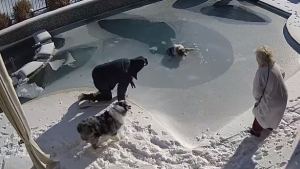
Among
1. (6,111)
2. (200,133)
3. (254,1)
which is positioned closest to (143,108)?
(200,133)

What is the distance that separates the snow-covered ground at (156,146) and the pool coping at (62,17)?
102 inches

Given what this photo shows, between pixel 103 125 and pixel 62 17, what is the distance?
13.8 ft

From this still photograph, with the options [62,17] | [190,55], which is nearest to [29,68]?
[62,17]

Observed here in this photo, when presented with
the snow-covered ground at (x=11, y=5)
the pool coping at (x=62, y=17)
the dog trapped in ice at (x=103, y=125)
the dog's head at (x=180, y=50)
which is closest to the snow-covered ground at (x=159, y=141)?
the dog trapped in ice at (x=103, y=125)

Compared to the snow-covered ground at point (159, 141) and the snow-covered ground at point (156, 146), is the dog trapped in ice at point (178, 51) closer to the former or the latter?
the snow-covered ground at point (159, 141)

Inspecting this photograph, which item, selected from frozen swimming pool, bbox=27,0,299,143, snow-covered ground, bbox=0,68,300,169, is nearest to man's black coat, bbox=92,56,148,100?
snow-covered ground, bbox=0,68,300,169

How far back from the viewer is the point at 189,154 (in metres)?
5.00

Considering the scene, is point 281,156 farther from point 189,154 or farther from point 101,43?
point 101,43

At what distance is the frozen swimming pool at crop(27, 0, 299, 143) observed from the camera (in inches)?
Result: 241

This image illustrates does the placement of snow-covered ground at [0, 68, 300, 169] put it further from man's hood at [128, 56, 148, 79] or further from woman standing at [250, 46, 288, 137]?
man's hood at [128, 56, 148, 79]

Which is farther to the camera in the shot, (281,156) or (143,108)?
(143,108)

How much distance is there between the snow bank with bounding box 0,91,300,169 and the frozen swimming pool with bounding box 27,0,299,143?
40 cm

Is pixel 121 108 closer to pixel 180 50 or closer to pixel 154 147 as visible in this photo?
pixel 154 147

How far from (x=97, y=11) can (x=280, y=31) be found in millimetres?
3840
